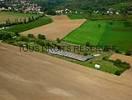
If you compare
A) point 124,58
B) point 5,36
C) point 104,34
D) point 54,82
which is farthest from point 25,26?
point 54,82

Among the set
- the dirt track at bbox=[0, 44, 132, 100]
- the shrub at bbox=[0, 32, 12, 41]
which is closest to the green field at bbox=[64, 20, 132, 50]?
the shrub at bbox=[0, 32, 12, 41]

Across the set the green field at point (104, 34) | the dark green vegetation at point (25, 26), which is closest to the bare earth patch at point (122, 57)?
the green field at point (104, 34)

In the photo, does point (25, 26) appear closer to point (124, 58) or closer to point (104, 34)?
point (104, 34)

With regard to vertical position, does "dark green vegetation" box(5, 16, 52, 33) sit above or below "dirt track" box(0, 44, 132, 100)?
above

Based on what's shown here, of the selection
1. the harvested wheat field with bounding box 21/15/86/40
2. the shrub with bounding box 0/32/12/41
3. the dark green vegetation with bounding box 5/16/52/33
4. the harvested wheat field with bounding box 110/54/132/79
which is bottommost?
the harvested wheat field with bounding box 110/54/132/79

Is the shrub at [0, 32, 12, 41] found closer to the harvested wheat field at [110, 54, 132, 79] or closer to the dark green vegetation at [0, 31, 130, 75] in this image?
the dark green vegetation at [0, 31, 130, 75]

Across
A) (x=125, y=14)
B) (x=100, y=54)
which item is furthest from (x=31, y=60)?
(x=125, y=14)

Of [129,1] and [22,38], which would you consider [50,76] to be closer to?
[22,38]
